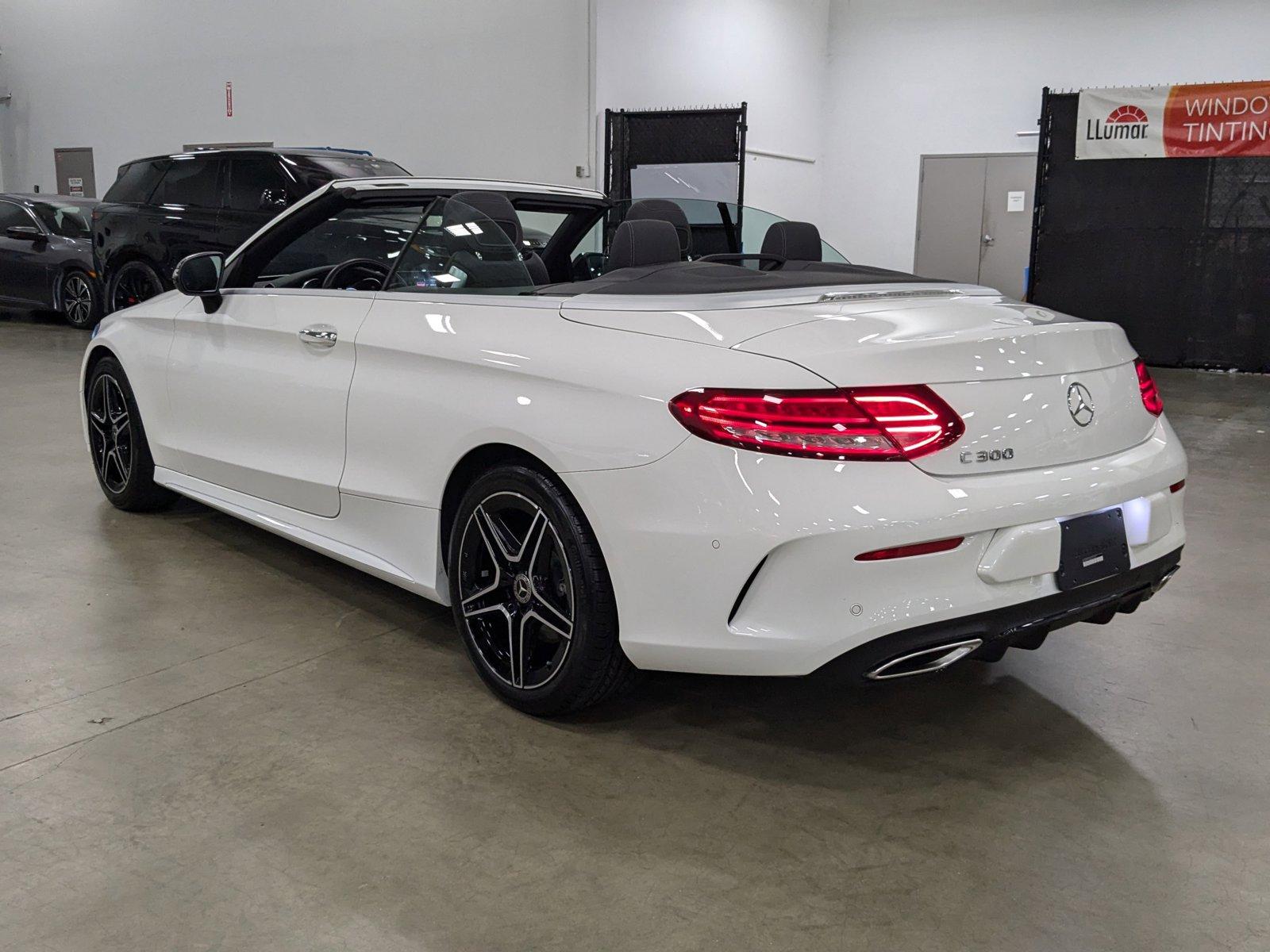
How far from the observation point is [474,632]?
2545 mm

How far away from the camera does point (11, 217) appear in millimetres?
10500

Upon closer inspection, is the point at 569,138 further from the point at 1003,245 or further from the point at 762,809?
the point at 762,809

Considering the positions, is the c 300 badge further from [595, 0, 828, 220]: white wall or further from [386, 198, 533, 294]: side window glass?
[595, 0, 828, 220]: white wall

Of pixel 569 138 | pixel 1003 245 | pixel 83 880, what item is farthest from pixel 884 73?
pixel 83 880

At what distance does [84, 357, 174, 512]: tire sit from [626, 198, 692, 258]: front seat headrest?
6.20ft

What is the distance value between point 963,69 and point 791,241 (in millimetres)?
10865

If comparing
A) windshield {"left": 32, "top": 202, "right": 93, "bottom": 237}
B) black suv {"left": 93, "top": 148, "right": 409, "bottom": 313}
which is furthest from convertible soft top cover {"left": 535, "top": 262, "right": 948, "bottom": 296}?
windshield {"left": 32, "top": 202, "right": 93, "bottom": 237}

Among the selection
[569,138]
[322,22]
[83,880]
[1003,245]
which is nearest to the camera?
[83,880]

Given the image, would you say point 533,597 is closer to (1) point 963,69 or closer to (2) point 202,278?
(2) point 202,278

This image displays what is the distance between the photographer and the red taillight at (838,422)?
6.23 ft

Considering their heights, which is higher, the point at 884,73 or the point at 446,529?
the point at 884,73

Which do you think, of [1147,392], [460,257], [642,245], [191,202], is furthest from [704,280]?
[191,202]

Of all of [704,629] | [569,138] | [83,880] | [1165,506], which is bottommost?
[83,880]

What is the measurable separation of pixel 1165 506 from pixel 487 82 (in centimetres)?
1025
